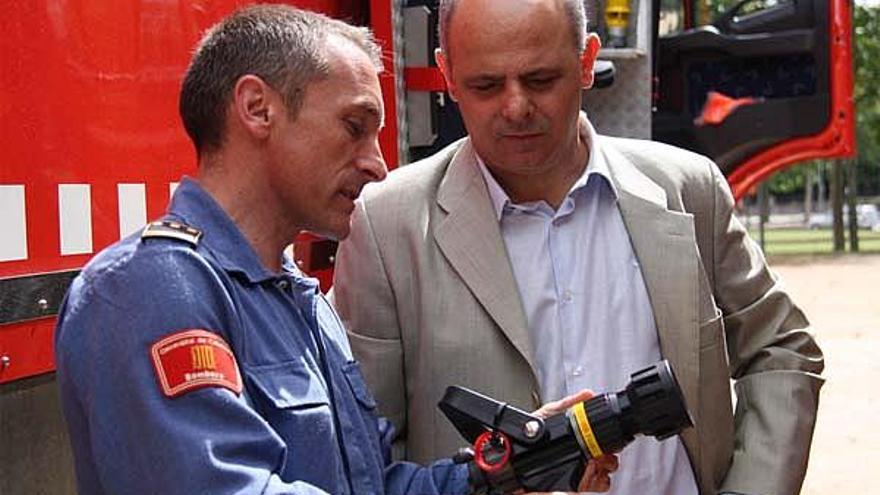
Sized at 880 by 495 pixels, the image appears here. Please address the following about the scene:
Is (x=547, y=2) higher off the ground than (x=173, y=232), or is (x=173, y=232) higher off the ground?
(x=547, y=2)

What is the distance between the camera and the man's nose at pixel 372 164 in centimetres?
185

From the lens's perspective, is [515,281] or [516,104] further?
[515,281]

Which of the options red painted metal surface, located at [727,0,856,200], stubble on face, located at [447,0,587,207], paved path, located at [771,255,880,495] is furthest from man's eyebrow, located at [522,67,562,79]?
Answer: paved path, located at [771,255,880,495]

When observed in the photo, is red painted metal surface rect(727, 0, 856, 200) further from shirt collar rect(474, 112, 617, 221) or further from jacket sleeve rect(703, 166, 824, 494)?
shirt collar rect(474, 112, 617, 221)

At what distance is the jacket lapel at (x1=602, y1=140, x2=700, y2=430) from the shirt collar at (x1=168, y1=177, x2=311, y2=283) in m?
0.78

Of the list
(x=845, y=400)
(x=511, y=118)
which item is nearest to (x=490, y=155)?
(x=511, y=118)

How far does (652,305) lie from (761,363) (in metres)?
0.28

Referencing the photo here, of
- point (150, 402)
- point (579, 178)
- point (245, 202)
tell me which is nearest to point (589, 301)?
point (579, 178)

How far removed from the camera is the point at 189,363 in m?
1.54

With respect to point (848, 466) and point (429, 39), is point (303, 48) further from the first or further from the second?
point (848, 466)

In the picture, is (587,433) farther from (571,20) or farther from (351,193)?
(571,20)

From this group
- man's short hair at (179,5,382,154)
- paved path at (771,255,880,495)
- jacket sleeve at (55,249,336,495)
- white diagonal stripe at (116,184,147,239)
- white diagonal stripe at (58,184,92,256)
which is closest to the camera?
jacket sleeve at (55,249,336,495)

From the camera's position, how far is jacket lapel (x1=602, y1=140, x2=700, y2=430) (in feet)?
7.51

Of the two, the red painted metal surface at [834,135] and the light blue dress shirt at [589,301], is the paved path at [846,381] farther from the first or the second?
the light blue dress shirt at [589,301]
